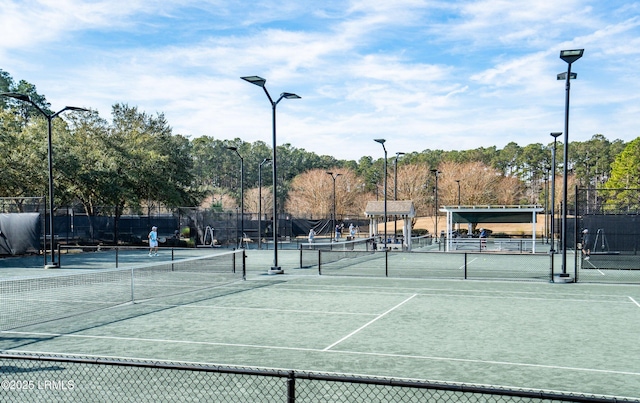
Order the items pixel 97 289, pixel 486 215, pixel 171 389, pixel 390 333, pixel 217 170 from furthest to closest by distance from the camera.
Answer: pixel 217 170 → pixel 486 215 → pixel 97 289 → pixel 390 333 → pixel 171 389

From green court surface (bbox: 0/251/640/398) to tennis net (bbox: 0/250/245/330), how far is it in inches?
28.1

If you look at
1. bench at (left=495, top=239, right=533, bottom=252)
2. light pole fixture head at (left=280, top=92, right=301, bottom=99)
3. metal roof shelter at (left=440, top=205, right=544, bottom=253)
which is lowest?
bench at (left=495, top=239, right=533, bottom=252)

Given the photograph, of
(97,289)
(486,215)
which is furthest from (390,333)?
(486,215)

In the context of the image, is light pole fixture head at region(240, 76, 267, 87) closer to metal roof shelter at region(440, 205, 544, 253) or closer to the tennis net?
the tennis net

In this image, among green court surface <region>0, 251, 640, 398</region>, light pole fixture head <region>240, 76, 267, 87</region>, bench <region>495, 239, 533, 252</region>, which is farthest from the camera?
bench <region>495, 239, 533, 252</region>

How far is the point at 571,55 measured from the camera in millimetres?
18625

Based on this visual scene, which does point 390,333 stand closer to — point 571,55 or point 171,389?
point 171,389

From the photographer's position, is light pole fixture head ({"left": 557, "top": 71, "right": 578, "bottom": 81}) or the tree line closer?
light pole fixture head ({"left": 557, "top": 71, "right": 578, "bottom": 81})

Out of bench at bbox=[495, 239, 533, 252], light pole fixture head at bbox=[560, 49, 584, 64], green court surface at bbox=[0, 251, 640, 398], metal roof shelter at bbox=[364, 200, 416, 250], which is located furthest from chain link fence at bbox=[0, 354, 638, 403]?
bench at bbox=[495, 239, 533, 252]

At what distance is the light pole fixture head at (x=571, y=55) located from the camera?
727 inches

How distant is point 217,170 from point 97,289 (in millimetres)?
110360

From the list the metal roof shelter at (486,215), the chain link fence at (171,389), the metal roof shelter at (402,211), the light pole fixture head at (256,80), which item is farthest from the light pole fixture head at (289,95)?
the metal roof shelter at (486,215)

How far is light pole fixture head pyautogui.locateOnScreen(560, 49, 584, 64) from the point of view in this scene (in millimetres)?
18472

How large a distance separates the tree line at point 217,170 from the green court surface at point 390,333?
26843mm
